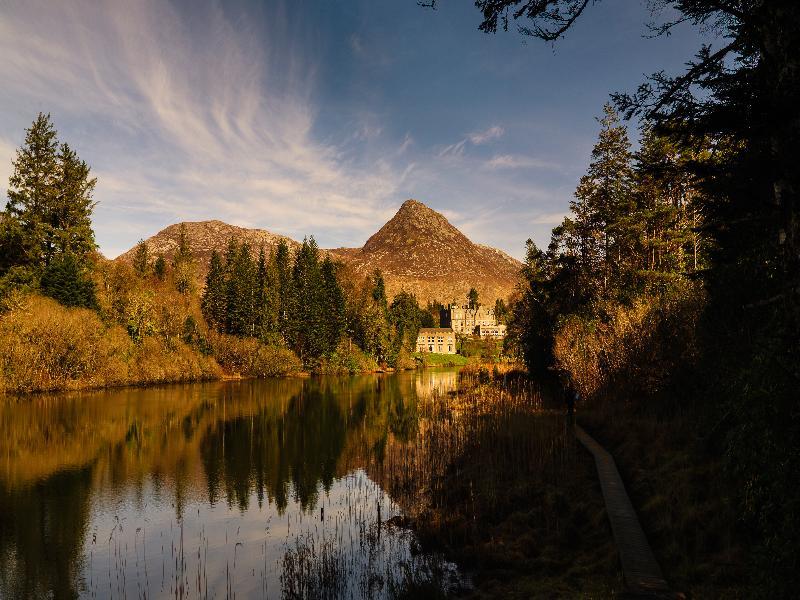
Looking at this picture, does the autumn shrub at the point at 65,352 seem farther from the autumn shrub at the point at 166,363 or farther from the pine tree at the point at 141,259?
the pine tree at the point at 141,259

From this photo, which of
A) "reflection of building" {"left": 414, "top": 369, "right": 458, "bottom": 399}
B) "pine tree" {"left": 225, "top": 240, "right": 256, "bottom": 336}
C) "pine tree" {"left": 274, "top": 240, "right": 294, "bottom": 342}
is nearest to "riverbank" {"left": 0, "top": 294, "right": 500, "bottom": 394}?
"pine tree" {"left": 225, "top": 240, "right": 256, "bottom": 336}

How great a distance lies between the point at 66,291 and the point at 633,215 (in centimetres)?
5787

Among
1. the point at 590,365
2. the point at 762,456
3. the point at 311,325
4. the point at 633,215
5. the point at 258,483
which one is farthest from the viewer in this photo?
the point at 311,325

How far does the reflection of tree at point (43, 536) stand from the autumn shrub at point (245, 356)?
56.5m

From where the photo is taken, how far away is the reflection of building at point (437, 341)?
166625 mm

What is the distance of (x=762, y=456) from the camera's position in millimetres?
6457

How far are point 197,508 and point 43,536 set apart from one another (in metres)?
4.43

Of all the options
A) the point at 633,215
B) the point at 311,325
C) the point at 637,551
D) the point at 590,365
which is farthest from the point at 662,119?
the point at 311,325

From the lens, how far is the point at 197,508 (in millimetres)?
17234

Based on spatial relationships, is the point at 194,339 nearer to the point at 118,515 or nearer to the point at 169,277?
the point at 169,277

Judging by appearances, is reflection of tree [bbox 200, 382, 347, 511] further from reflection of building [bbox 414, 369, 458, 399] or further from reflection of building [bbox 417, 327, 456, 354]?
reflection of building [bbox 417, 327, 456, 354]

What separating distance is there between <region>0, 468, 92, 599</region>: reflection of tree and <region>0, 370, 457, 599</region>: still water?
0.05 m

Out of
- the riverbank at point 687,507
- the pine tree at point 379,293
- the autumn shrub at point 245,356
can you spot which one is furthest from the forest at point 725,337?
the pine tree at point 379,293

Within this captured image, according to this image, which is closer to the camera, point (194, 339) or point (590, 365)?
point (590, 365)
